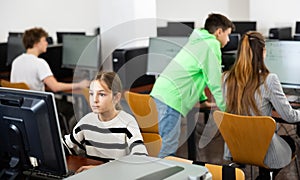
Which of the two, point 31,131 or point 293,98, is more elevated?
point 31,131

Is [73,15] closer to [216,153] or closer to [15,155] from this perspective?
[216,153]

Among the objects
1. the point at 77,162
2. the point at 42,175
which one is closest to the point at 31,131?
the point at 42,175

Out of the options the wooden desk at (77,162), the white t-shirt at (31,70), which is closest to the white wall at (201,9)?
the white t-shirt at (31,70)

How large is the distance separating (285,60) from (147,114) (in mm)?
1363

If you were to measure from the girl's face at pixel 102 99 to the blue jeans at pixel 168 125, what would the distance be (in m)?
0.95

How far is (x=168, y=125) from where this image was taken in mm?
3145

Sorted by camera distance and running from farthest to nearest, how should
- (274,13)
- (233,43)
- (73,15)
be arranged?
(73,15) < (274,13) < (233,43)

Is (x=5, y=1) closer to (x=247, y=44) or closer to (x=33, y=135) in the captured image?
(x=247, y=44)

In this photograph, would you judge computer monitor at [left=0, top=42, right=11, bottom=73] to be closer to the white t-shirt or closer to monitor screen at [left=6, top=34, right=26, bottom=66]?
monitor screen at [left=6, top=34, right=26, bottom=66]

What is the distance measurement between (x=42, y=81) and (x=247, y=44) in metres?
2.06

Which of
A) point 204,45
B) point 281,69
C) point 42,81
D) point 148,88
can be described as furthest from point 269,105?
point 42,81

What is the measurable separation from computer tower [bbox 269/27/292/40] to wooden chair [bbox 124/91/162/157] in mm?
3848

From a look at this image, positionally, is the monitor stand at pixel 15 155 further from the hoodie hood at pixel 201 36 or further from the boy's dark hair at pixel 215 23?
the boy's dark hair at pixel 215 23

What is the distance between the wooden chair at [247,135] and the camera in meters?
2.55
